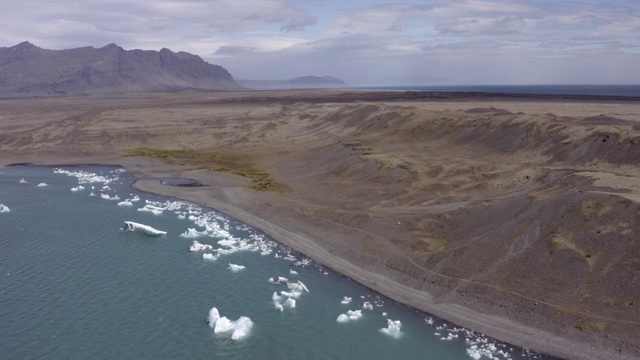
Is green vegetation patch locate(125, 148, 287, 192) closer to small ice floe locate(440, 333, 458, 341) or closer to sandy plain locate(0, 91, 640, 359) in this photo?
sandy plain locate(0, 91, 640, 359)

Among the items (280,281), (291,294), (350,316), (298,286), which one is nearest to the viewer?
(350,316)

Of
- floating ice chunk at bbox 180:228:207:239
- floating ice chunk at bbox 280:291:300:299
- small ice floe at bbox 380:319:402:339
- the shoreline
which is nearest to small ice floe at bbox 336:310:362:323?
small ice floe at bbox 380:319:402:339

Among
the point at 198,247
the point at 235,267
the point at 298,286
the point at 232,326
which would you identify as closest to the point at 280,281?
the point at 298,286

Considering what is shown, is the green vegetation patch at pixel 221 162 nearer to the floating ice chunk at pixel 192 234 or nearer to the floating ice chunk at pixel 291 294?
the floating ice chunk at pixel 192 234

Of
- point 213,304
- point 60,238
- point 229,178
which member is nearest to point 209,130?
point 229,178

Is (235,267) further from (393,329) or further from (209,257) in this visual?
(393,329)

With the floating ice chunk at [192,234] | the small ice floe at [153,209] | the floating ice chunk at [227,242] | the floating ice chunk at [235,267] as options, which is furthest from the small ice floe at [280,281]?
the small ice floe at [153,209]
